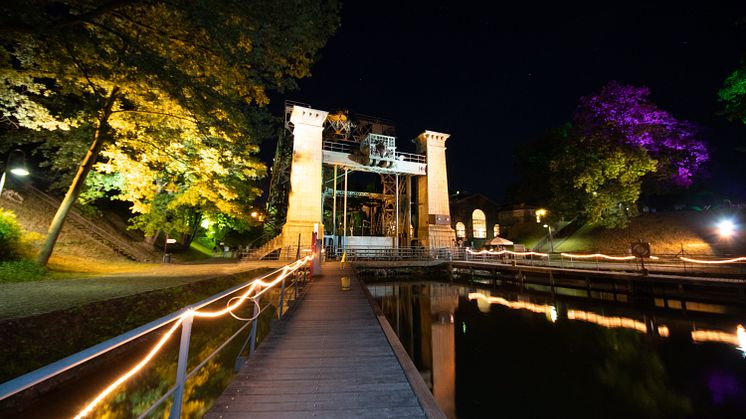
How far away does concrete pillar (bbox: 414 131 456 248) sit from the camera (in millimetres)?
26906

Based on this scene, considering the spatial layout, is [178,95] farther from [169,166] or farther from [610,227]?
[610,227]

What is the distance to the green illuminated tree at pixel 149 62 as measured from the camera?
23.5ft

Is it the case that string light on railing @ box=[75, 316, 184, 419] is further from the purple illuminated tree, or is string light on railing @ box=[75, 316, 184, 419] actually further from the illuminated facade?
the purple illuminated tree

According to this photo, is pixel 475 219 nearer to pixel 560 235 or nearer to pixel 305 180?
pixel 560 235

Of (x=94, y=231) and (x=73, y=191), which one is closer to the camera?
(x=73, y=191)

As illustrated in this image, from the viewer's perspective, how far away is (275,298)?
1259 centimetres

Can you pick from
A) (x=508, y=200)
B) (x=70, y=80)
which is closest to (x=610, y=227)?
(x=508, y=200)

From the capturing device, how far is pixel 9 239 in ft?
33.6

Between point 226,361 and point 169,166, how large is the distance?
28.5ft

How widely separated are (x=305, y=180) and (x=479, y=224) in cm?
2797

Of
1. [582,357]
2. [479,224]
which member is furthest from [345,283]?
[479,224]

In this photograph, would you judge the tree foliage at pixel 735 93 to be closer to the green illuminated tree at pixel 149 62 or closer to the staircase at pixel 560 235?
the staircase at pixel 560 235

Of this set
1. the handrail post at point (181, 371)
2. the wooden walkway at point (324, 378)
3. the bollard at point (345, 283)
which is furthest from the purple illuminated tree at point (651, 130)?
the handrail post at point (181, 371)

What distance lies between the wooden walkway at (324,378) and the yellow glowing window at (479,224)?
1484 inches
